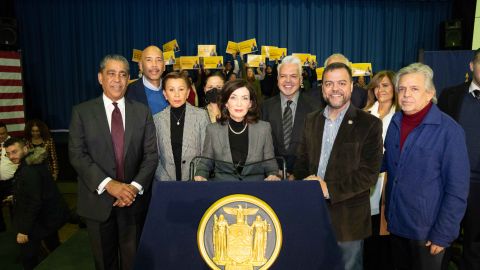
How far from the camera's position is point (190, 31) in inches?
383

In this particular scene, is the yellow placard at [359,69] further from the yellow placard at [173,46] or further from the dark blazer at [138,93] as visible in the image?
the dark blazer at [138,93]

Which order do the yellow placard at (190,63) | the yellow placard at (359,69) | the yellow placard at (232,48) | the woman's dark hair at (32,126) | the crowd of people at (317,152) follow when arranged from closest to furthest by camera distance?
the crowd of people at (317,152)
the woman's dark hair at (32,126)
the yellow placard at (359,69)
the yellow placard at (190,63)
the yellow placard at (232,48)

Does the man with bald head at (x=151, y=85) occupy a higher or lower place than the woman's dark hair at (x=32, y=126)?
higher

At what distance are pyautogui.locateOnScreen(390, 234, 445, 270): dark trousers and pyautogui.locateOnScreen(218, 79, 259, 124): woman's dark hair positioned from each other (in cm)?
95

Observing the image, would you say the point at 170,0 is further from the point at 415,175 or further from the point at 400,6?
the point at 415,175

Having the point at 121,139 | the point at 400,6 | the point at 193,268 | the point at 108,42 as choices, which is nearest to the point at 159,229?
the point at 193,268

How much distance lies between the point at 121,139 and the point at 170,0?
801 centimetres

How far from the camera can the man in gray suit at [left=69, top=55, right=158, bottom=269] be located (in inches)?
90.3

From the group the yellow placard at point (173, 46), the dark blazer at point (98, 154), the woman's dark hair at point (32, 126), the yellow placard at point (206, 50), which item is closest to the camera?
the dark blazer at point (98, 154)

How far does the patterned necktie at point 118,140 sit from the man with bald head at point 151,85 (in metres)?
0.69

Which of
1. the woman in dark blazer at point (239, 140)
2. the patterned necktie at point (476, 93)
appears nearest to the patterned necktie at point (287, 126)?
the woman in dark blazer at point (239, 140)

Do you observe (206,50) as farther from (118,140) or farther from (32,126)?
(118,140)

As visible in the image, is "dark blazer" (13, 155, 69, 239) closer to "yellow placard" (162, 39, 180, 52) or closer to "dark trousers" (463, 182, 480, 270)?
"dark trousers" (463, 182, 480, 270)

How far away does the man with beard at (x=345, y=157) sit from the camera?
6.17 ft
